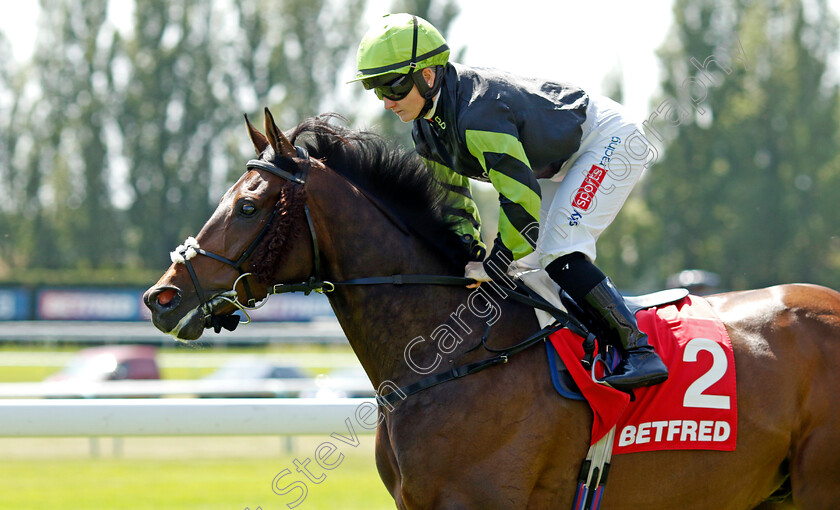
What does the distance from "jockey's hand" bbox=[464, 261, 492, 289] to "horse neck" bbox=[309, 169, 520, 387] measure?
8 centimetres

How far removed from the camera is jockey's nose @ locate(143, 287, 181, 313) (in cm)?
288

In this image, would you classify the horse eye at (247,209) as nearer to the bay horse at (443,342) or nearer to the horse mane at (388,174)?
the bay horse at (443,342)

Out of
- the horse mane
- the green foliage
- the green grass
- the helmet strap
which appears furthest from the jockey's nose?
the green foliage

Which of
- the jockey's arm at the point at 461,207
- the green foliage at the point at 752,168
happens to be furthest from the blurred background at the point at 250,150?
the jockey's arm at the point at 461,207

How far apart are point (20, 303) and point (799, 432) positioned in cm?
2229

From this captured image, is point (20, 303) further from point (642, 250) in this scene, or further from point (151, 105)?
point (642, 250)

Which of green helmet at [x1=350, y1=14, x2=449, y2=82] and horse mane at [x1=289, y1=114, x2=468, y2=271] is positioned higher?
green helmet at [x1=350, y1=14, x2=449, y2=82]

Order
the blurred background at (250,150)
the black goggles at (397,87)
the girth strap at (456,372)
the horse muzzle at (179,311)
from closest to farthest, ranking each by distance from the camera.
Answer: the horse muzzle at (179,311) < the girth strap at (456,372) < the black goggles at (397,87) < the blurred background at (250,150)

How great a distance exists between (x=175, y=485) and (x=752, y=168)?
2715 centimetres

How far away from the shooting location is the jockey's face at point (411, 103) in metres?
3.16

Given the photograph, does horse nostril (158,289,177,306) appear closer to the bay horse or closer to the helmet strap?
the bay horse

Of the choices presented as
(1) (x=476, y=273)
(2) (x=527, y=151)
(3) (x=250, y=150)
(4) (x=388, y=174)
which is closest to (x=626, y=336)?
(1) (x=476, y=273)

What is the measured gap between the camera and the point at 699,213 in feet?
100

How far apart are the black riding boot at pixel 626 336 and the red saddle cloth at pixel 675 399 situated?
3.6 inches
